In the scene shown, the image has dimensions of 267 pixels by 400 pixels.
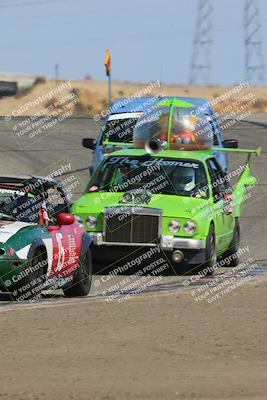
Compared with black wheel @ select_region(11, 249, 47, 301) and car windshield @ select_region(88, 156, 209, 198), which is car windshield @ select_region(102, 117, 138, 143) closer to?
car windshield @ select_region(88, 156, 209, 198)

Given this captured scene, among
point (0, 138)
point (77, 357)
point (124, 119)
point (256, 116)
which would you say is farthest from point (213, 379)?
point (256, 116)

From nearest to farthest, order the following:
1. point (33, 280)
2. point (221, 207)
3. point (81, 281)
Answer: point (33, 280) < point (81, 281) < point (221, 207)

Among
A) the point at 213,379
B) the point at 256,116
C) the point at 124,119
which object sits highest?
the point at 213,379

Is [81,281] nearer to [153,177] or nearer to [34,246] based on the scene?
[34,246]

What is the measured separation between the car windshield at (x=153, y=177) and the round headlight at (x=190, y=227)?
0.75 meters

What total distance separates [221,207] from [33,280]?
4513 mm

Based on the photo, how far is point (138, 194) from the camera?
49.3ft

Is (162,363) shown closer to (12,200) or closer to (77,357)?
(77,357)

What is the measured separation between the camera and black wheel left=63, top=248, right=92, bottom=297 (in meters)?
12.9

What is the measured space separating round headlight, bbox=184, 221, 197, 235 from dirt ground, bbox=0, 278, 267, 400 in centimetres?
254

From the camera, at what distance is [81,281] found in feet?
42.7

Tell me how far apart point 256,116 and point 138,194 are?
30878mm

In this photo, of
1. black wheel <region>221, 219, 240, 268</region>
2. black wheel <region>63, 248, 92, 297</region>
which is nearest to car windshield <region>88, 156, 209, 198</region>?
black wheel <region>221, 219, 240, 268</region>

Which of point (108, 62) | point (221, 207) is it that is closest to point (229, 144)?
point (221, 207)
